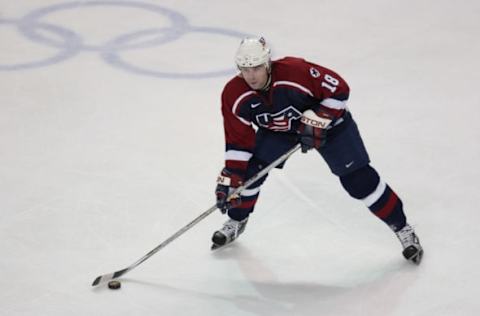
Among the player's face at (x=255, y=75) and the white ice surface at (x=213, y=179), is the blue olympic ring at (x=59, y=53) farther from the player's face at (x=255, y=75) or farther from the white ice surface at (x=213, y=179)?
the player's face at (x=255, y=75)

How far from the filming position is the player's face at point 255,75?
318cm

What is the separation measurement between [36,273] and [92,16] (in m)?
3.38

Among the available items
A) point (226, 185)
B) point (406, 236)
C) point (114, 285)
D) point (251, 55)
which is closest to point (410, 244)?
point (406, 236)

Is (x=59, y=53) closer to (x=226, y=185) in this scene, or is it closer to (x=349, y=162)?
(x=226, y=185)

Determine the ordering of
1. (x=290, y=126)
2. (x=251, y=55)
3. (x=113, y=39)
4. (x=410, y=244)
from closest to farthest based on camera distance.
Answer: (x=251, y=55), (x=290, y=126), (x=410, y=244), (x=113, y=39)

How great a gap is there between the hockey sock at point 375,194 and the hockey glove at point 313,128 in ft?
0.71

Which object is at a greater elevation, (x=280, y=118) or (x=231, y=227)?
(x=280, y=118)

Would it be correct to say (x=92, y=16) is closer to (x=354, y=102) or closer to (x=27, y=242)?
(x=354, y=102)

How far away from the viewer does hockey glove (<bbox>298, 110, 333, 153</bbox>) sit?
3.27 metres

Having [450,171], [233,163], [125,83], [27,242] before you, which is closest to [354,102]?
[450,171]

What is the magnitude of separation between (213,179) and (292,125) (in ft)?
3.13

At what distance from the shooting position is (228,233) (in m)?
3.73

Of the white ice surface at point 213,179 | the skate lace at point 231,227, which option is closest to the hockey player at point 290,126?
the skate lace at point 231,227

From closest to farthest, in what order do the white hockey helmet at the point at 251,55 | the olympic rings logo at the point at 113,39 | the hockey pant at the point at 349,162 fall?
the white hockey helmet at the point at 251,55 < the hockey pant at the point at 349,162 < the olympic rings logo at the point at 113,39
